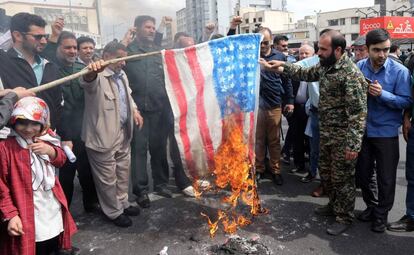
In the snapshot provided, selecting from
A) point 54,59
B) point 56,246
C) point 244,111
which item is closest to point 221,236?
point 244,111

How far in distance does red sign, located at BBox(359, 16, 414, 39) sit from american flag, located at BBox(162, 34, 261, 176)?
2445 centimetres

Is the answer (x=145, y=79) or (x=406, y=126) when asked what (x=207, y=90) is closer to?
(x=145, y=79)

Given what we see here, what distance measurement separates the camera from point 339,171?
392cm

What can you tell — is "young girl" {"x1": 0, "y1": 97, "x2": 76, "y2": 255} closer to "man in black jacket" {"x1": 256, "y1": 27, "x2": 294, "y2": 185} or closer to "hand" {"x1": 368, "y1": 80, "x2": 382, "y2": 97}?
"hand" {"x1": 368, "y1": 80, "x2": 382, "y2": 97}

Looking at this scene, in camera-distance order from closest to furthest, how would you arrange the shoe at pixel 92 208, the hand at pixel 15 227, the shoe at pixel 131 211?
the hand at pixel 15 227, the shoe at pixel 131 211, the shoe at pixel 92 208

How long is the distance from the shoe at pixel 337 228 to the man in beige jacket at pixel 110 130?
7.61 feet

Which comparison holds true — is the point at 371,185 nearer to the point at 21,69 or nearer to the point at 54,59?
the point at 21,69

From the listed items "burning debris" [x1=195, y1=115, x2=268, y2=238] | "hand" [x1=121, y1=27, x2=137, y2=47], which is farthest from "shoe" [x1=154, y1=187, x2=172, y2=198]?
"hand" [x1=121, y1=27, x2=137, y2=47]

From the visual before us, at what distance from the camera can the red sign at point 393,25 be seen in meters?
25.5

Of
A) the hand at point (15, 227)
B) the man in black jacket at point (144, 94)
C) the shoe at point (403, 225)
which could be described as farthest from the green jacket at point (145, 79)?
the shoe at point (403, 225)

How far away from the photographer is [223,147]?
150 inches

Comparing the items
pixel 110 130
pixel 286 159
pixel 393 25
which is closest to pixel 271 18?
pixel 393 25

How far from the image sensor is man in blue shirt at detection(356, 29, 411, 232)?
3680 millimetres

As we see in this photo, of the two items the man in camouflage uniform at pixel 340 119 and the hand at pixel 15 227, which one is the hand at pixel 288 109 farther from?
the hand at pixel 15 227
